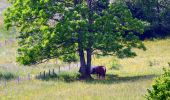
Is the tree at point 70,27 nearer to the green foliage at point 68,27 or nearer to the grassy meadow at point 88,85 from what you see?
the green foliage at point 68,27

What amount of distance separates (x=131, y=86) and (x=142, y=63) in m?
18.0

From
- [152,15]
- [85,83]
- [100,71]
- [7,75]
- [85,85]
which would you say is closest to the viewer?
[85,85]

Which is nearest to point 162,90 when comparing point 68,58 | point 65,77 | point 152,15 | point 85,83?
point 85,83

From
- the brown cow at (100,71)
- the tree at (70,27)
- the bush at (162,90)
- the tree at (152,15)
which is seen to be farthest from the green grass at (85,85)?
the tree at (152,15)

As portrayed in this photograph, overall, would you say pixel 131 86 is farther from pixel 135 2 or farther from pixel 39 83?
pixel 135 2

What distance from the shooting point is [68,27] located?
3806 cm

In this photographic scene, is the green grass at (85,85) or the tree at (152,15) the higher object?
the tree at (152,15)

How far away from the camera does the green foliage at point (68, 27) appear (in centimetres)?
3847

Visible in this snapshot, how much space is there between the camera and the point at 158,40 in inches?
2803

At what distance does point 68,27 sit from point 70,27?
171 millimetres

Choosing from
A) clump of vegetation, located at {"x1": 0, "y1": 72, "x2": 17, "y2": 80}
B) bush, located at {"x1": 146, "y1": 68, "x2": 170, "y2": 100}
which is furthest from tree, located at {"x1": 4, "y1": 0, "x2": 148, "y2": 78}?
bush, located at {"x1": 146, "y1": 68, "x2": 170, "y2": 100}

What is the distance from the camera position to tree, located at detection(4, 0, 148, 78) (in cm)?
3847

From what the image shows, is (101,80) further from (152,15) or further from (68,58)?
(152,15)

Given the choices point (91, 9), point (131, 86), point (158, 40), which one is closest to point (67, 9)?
point (91, 9)
